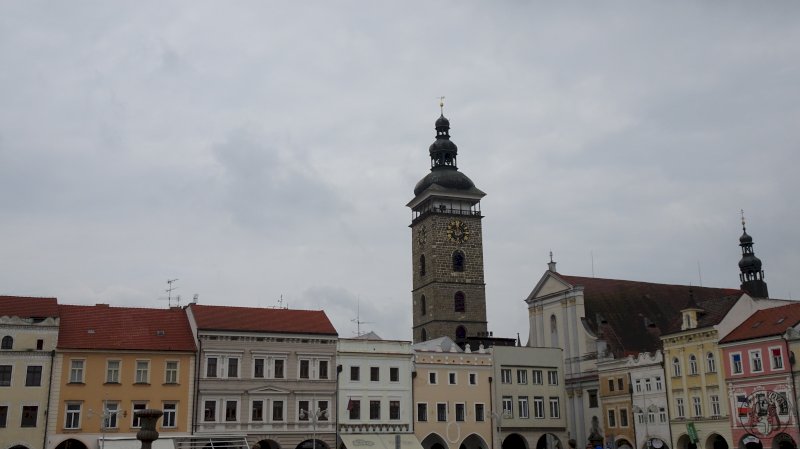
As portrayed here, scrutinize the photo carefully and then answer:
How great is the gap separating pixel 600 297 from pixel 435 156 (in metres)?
25.2

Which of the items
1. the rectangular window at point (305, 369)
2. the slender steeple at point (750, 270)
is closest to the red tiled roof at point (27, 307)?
the rectangular window at point (305, 369)

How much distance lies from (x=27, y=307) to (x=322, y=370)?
18133 mm

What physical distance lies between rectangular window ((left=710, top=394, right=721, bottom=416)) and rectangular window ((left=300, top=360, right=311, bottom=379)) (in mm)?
25826

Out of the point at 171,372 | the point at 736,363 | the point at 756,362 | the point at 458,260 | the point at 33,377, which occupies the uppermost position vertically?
the point at 458,260

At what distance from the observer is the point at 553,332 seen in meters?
76.1

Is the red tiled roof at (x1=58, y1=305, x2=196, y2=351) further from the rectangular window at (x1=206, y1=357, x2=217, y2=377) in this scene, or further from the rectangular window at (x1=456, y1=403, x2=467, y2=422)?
the rectangular window at (x1=456, y1=403, x2=467, y2=422)

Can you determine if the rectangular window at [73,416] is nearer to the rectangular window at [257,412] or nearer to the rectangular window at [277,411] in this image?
the rectangular window at [257,412]

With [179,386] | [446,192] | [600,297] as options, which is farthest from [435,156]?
[179,386]

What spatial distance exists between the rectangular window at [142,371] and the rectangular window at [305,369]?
9419 mm

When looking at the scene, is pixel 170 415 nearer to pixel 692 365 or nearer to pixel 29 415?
pixel 29 415

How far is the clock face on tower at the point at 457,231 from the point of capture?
293ft

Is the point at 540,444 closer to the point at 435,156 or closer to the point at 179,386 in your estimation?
the point at 179,386

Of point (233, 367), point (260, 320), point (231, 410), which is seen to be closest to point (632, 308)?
point (260, 320)

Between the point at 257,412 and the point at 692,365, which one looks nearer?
the point at 257,412
